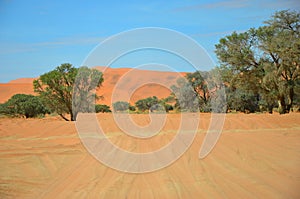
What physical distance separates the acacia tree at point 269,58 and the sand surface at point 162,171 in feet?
37.7

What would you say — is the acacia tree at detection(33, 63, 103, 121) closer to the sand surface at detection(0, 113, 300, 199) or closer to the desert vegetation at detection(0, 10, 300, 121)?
the desert vegetation at detection(0, 10, 300, 121)

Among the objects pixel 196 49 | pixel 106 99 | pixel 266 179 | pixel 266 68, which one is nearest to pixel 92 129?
pixel 196 49

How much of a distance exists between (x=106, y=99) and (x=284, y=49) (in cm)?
4302

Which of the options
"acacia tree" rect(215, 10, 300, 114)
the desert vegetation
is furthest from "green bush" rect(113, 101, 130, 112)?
"acacia tree" rect(215, 10, 300, 114)

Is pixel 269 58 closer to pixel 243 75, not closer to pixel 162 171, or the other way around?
pixel 243 75

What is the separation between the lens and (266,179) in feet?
21.9

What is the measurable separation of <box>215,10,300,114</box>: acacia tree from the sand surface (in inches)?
452

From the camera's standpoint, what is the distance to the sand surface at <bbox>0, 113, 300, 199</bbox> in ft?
20.1

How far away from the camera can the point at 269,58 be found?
24094mm

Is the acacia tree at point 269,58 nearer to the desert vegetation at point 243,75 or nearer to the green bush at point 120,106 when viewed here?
the desert vegetation at point 243,75

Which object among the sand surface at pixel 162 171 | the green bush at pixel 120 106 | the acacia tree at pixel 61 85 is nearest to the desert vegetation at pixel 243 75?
the acacia tree at pixel 61 85

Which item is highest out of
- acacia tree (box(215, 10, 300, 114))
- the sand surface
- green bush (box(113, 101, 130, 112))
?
acacia tree (box(215, 10, 300, 114))

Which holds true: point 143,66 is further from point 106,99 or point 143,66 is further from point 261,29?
point 106,99

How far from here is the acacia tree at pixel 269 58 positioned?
22656 millimetres
